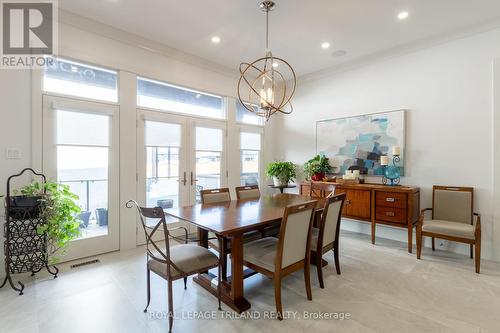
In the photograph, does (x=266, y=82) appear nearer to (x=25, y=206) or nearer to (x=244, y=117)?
(x=244, y=117)

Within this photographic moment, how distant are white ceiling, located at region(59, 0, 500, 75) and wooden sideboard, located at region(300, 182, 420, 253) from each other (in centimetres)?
218

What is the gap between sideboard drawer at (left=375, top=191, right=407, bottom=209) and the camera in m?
Result: 3.63

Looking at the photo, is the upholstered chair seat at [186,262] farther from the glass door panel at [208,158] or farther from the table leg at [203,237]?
the glass door panel at [208,158]

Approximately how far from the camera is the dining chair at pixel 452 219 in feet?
9.92

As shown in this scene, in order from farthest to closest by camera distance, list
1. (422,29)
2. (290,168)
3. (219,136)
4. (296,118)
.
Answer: (296,118) → (290,168) → (219,136) → (422,29)

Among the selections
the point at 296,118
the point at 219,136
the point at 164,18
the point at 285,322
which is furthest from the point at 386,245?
the point at 164,18

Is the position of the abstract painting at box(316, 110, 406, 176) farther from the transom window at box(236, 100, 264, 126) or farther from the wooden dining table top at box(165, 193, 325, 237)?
the wooden dining table top at box(165, 193, 325, 237)

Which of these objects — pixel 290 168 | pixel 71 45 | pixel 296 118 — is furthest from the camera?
pixel 296 118

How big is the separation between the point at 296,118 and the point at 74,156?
13.3 feet

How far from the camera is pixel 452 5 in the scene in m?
2.92

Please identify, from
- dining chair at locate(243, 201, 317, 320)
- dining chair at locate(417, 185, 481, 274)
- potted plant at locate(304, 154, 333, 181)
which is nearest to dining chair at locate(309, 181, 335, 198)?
potted plant at locate(304, 154, 333, 181)

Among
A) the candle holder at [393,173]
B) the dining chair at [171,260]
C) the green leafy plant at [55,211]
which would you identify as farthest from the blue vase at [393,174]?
the green leafy plant at [55,211]

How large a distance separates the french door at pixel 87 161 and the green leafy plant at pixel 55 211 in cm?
34

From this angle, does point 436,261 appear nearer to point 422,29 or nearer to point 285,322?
point 285,322
